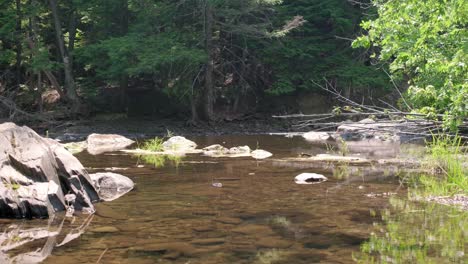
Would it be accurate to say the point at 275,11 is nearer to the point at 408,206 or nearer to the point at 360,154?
the point at 360,154

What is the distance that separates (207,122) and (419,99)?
17.7 meters

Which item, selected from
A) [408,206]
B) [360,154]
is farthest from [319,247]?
[360,154]

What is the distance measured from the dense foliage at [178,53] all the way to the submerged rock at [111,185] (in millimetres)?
13686

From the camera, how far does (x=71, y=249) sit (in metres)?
6.41

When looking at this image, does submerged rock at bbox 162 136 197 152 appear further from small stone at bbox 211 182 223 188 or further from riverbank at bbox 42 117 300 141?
small stone at bbox 211 182 223 188

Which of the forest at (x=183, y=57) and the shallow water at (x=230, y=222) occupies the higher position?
the forest at (x=183, y=57)

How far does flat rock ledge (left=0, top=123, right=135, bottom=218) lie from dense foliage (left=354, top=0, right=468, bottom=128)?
17.1 feet

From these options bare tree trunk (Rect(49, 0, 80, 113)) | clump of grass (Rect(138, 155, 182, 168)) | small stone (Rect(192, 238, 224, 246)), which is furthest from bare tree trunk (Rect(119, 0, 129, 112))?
small stone (Rect(192, 238, 224, 246))

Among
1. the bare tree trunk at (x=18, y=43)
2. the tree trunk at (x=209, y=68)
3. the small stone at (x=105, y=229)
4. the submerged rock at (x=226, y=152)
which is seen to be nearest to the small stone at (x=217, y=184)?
the small stone at (x=105, y=229)

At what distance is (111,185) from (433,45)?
585 centimetres

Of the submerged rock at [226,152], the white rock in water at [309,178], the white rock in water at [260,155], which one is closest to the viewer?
the white rock in water at [309,178]

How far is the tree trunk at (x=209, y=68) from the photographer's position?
991 inches

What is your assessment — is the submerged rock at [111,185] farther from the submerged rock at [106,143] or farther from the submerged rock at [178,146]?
the submerged rock at [106,143]

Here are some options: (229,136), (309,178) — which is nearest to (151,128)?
(229,136)
